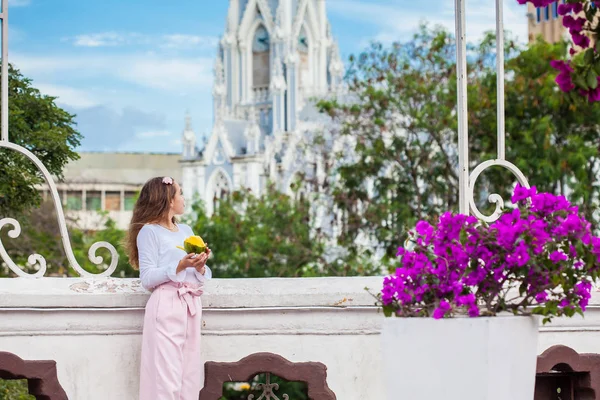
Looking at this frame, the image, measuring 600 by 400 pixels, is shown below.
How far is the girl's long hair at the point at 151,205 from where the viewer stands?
142 inches

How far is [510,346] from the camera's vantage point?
8.64ft

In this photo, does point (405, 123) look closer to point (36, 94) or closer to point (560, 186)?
point (560, 186)

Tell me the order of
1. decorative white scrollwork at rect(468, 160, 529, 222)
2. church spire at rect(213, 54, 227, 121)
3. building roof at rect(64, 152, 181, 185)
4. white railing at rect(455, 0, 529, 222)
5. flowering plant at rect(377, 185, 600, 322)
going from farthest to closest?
1. building roof at rect(64, 152, 181, 185)
2. church spire at rect(213, 54, 227, 121)
3. white railing at rect(455, 0, 529, 222)
4. decorative white scrollwork at rect(468, 160, 529, 222)
5. flowering plant at rect(377, 185, 600, 322)

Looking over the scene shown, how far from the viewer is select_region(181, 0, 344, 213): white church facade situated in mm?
66062

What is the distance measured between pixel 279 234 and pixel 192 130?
45.0 metres

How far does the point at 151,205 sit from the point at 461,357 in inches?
54.9

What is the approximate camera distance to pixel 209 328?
3.65 m

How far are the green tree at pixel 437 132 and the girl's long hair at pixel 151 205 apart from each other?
15735 millimetres

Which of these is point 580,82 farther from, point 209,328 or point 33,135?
point 33,135

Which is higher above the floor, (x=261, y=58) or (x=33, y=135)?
(x=261, y=58)

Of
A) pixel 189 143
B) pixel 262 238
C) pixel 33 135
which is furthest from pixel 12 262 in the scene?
pixel 189 143

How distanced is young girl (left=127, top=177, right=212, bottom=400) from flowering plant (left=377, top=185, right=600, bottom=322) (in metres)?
0.86

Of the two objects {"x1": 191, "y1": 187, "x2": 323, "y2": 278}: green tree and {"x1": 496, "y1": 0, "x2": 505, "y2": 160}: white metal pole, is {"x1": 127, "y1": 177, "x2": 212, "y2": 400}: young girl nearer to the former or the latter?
{"x1": 496, "y1": 0, "x2": 505, "y2": 160}: white metal pole

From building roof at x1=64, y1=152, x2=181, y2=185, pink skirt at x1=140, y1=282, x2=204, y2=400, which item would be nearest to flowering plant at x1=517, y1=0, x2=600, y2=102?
pink skirt at x1=140, y1=282, x2=204, y2=400
